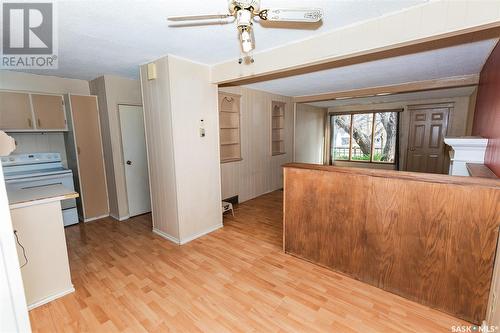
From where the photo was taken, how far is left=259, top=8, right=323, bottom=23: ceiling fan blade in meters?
1.39

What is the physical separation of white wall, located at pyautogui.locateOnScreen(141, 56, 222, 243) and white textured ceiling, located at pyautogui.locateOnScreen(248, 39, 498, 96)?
1675mm

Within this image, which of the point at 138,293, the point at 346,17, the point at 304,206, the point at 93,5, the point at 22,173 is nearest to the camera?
the point at 93,5

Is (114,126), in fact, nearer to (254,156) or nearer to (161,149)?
(161,149)

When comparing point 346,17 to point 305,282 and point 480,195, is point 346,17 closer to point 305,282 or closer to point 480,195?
point 480,195

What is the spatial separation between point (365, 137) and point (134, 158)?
6411 mm

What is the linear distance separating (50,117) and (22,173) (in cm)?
88

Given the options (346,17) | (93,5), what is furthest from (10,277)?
(346,17)

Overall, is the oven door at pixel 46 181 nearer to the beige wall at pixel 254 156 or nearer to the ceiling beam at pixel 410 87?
the beige wall at pixel 254 156

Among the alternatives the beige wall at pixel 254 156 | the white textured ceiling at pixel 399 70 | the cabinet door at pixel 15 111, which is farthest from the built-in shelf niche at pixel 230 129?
the cabinet door at pixel 15 111

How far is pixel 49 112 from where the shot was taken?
3.40m

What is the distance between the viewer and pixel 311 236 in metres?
2.48

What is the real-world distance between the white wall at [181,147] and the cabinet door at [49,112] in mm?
1530

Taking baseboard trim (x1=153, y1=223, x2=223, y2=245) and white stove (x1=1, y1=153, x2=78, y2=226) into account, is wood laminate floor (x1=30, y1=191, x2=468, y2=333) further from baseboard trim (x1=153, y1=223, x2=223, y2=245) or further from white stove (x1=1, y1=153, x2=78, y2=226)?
white stove (x1=1, y1=153, x2=78, y2=226)

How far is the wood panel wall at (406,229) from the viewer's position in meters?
1.65
